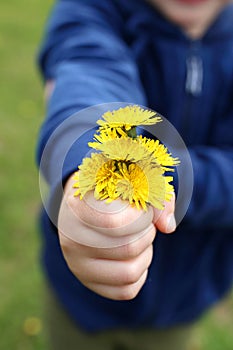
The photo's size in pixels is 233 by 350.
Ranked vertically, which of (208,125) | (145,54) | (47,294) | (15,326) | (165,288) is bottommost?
(15,326)

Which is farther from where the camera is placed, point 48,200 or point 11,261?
point 11,261

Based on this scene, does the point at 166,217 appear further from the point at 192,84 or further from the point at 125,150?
the point at 192,84

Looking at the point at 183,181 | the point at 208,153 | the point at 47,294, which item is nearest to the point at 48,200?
the point at 183,181

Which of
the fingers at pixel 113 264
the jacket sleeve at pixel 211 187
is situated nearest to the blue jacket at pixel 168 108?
the jacket sleeve at pixel 211 187

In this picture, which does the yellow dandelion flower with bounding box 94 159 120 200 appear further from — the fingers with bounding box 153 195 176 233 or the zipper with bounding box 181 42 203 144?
Result: the zipper with bounding box 181 42 203 144

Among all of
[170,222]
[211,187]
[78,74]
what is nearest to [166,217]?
[170,222]

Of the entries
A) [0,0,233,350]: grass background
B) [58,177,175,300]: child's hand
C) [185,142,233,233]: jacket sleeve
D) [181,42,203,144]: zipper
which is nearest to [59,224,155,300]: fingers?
[58,177,175,300]: child's hand

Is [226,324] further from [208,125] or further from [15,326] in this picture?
[208,125]

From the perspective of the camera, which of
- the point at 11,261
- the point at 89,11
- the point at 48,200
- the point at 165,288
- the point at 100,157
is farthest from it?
the point at 11,261
